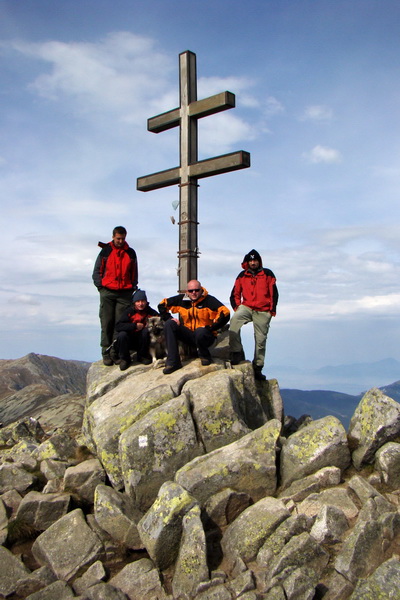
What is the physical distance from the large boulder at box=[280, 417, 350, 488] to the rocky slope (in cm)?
3

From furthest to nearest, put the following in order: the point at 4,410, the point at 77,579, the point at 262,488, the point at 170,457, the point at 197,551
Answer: the point at 4,410, the point at 170,457, the point at 262,488, the point at 77,579, the point at 197,551

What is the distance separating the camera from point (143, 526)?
33.9 ft

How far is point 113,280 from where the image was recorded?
1692 cm

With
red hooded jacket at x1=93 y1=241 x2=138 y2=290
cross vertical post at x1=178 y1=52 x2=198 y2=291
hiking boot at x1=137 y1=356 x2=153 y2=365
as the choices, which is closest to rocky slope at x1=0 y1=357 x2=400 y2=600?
hiking boot at x1=137 y1=356 x2=153 y2=365

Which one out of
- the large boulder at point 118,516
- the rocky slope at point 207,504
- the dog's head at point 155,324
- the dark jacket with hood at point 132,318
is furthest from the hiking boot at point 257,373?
the large boulder at point 118,516

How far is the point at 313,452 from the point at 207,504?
282cm

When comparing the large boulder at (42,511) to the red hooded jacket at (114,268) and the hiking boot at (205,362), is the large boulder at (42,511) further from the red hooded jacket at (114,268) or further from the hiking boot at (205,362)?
the red hooded jacket at (114,268)

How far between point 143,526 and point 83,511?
3080 millimetres

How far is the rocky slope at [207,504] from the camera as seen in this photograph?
8.87 metres

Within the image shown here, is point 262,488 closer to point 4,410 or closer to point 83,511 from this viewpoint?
point 83,511

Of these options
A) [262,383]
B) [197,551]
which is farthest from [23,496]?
[262,383]

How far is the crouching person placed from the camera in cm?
1569

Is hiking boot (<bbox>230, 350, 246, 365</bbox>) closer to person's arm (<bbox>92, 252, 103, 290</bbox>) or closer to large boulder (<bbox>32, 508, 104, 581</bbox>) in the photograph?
person's arm (<bbox>92, 252, 103, 290</bbox>)

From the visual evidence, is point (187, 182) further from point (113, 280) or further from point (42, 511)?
point (42, 511)
